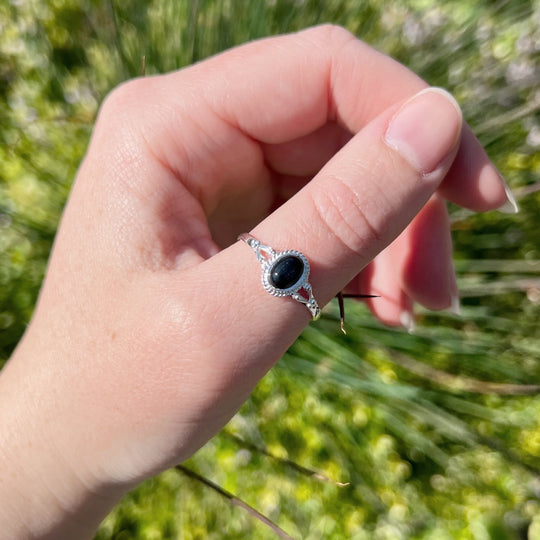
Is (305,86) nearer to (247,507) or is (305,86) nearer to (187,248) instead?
(187,248)

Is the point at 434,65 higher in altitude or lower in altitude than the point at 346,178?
lower

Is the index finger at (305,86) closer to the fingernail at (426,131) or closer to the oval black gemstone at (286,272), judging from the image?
the fingernail at (426,131)

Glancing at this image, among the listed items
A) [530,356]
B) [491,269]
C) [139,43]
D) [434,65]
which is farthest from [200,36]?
[530,356]

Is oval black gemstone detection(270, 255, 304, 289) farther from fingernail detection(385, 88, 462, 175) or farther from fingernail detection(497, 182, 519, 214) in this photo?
fingernail detection(497, 182, 519, 214)

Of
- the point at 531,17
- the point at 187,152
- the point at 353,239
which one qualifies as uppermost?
the point at 187,152

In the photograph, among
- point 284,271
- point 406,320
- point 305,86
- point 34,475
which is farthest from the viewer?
point 406,320

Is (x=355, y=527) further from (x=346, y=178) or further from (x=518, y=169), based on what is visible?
(x=518, y=169)

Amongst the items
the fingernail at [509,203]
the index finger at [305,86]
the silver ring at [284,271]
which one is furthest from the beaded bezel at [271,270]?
the fingernail at [509,203]

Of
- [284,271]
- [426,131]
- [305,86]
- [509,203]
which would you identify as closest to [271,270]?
[284,271]
